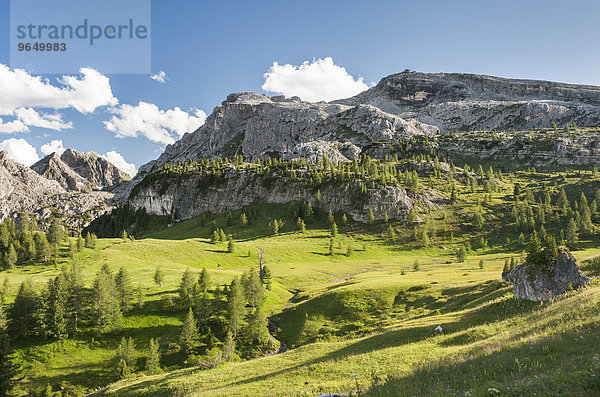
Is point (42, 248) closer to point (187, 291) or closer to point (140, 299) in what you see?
point (140, 299)

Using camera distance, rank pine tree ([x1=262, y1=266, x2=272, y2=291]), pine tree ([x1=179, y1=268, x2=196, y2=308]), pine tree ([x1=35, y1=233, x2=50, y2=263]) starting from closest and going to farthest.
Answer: pine tree ([x1=179, y1=268, x2=196, y2=308]) → pine tree ([x1=262, y1=266, x2=272, y2=291]) → pine tree ([x1=35, y1=233, x2=50, y2=263])

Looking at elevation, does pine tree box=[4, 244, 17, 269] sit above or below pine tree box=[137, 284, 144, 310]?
above

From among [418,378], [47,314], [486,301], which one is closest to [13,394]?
[47,314]

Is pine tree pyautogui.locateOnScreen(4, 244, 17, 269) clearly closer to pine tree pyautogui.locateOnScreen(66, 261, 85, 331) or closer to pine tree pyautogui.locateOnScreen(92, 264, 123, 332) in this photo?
pine tree pyautogui.locateOnScreen(66, 261, 85, 331)

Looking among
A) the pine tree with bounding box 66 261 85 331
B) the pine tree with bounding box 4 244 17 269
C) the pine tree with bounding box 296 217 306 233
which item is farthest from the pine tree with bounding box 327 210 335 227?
the pine tree with bounding box 4 244 17 269

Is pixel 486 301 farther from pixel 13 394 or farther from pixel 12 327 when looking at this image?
pixel 12 327

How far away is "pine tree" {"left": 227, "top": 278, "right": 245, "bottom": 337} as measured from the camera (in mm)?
61531

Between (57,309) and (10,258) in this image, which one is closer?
(57,309)

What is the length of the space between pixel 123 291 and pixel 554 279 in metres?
80.8

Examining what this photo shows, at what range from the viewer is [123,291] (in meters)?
70.7

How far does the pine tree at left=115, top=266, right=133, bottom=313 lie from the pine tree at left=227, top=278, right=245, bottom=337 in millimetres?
25959

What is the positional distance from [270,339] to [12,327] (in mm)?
53857

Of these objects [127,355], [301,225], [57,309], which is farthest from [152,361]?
[301,225]

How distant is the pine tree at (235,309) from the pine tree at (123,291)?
26.0 metres
